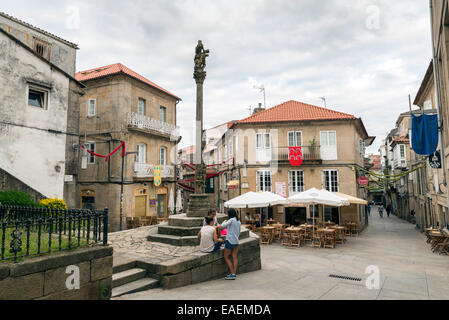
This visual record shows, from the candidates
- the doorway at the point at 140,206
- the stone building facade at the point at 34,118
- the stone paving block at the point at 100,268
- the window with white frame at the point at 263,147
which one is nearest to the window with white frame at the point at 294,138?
the window with white frame at the point at 263,147

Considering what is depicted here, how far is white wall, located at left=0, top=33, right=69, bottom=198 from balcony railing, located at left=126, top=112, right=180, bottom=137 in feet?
19.8

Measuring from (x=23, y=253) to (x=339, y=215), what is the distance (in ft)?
64.6

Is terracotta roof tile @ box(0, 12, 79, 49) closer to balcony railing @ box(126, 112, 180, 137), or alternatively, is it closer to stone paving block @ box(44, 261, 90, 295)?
balcony railing @ box(126, 112, 180, 137)

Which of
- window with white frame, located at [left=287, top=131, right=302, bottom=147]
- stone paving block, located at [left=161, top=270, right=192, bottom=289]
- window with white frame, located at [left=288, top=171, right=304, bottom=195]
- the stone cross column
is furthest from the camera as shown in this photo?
window with white frame, located at [left=287, top=131, right=302, bottom=147]

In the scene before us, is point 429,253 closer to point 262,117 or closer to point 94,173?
point 262,117

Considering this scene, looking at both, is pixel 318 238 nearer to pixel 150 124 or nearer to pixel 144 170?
pixel 144 170

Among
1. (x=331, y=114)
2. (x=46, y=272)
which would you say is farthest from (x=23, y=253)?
(x=331, y=114)

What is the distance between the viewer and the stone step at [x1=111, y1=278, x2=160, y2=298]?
5.66 m

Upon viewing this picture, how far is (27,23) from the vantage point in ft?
51.4

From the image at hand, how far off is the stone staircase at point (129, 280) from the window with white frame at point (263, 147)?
1648 centimetres

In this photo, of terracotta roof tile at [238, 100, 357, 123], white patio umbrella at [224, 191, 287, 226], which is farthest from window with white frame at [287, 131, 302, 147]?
white patio umbrella at [224, 191, 287, 226]

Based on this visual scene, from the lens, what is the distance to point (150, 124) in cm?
2181
